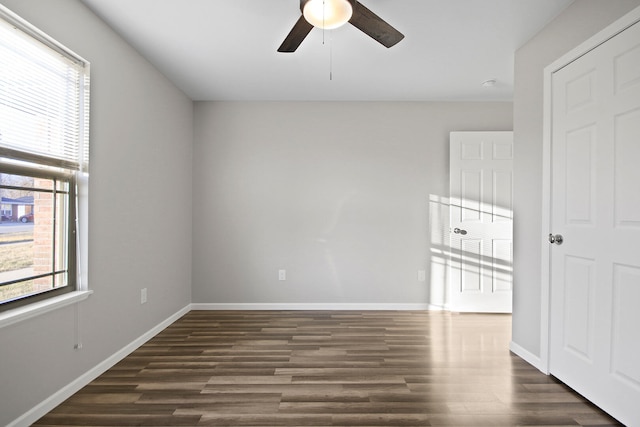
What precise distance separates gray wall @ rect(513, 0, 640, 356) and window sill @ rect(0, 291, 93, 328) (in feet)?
10.0

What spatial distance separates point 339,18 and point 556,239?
1955 millimetres

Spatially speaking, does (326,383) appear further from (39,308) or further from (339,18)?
(339,18)

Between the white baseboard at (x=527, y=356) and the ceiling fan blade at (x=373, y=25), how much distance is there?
239cm

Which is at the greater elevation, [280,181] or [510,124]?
[510,124]

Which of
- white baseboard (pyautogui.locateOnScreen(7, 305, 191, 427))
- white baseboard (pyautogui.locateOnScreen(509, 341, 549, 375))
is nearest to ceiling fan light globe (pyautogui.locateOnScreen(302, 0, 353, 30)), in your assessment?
white baseboard (pyautogui.locateOnScreen(7, 305, 191, 427))

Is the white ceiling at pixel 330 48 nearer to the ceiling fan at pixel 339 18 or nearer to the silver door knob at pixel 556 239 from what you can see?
the ceiling fan at pixel 339 18

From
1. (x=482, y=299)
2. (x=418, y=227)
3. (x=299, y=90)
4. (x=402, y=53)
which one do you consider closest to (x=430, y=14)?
(x=402, y=53)

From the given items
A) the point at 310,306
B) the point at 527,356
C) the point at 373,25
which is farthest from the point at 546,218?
the point at 310,306

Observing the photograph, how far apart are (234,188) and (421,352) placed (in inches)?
104

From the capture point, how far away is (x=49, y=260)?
2188 millimetres

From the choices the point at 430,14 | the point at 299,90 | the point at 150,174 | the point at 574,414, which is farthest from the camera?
the point at 299,90

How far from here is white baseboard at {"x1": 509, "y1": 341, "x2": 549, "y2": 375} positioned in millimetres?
2637

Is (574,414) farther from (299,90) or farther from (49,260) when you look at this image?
(299,90)

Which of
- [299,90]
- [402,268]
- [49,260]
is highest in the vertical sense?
[299,90]
